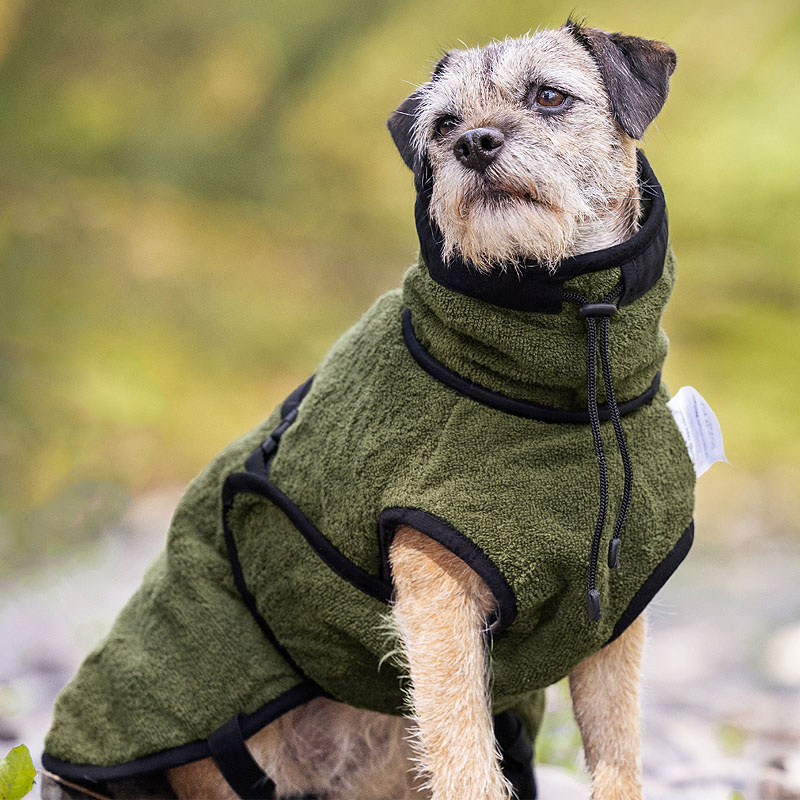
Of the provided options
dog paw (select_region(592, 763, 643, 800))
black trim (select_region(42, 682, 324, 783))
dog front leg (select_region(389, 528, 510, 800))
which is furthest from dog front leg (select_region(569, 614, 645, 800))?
black trim (select_region(42, 682, 324, 783))

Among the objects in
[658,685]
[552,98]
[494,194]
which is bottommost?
[658,685]

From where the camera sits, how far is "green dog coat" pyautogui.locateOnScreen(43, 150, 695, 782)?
177 centimetres

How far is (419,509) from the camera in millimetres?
1754

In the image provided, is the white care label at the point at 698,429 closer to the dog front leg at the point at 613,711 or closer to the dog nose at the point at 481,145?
the dog front leg at the point at 613,711

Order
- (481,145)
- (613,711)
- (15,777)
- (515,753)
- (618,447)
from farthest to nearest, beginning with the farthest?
1. (515,753)
2. (613,711)
3. (15,777)
4. (618,447)
5. (481,145)

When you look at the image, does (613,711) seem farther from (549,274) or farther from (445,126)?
(445,126)

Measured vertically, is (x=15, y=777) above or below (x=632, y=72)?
below

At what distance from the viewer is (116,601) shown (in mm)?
3973

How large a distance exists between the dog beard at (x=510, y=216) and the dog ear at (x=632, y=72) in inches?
6.6

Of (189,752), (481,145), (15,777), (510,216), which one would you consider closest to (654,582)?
(510,216)

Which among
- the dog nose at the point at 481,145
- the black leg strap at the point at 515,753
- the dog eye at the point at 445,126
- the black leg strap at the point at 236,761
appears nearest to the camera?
the dog nose at the point at 481,145

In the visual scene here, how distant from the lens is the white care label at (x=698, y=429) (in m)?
2.01

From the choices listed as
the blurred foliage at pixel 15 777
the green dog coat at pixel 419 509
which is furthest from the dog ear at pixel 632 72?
the blurred foliage at pixel 15 777

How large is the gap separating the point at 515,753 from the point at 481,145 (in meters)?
1.24
